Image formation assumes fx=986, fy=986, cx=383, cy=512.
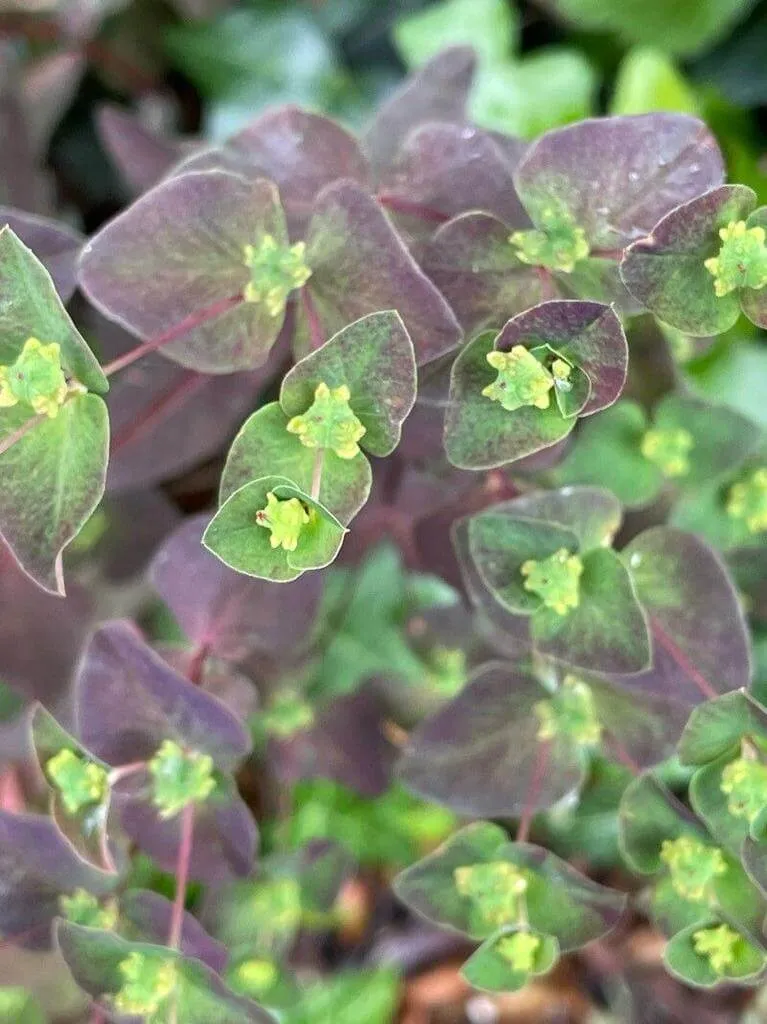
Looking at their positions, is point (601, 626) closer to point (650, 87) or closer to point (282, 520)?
point (282, 520)

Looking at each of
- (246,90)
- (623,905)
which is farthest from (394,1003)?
(246,90)

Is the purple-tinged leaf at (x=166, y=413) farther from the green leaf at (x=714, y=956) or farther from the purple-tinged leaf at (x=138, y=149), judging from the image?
the green leaf at (x=714, y=956)

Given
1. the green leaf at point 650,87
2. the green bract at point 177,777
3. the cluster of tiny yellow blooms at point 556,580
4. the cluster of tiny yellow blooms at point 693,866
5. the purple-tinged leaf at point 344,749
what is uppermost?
the green leaf at point 650,87

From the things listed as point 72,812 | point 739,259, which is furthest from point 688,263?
point 72,812

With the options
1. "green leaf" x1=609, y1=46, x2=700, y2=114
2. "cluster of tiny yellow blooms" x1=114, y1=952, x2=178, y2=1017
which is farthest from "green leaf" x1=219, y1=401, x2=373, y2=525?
"green leaf" x1=609, y1=46, x2=700, y2=114

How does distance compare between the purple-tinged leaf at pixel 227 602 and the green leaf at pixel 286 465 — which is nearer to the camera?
the green leaf at pixel 286 465

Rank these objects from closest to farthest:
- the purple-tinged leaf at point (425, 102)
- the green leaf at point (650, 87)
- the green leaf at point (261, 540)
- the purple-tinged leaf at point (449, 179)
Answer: the green leaf at point (261, 540)
the purple-tinged leaf at point (449, 179)
the purple-tinged leaf at point (425, 102)
the green leaf at point (650, 87)

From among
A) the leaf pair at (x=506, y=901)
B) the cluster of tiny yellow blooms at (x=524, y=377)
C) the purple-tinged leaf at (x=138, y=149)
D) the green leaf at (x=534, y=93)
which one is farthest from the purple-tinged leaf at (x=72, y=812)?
the green leaf at (x=534, y=93)
